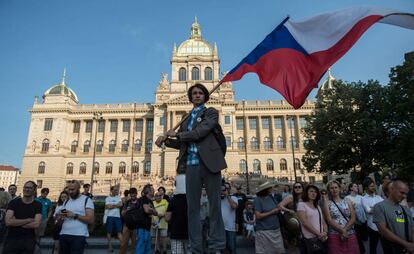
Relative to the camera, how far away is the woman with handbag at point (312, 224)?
4.91 metres

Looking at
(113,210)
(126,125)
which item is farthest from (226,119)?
(113,210)

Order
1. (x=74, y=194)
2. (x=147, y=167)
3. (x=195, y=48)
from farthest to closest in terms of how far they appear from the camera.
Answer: (x=195, y=48) < (x=147, y=167) < (x=74, y=194)

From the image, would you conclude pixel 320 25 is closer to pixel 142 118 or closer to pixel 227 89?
pixel 227 89

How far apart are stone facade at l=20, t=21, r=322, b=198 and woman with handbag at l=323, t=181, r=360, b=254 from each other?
43.6 meters

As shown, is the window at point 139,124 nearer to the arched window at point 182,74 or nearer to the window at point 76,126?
the arched window at point 182,74

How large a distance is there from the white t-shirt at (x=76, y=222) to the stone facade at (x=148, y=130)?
43.6 metres

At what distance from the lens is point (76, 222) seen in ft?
17.3

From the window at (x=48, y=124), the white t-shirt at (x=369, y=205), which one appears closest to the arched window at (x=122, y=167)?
the window at (x=48, y=124)

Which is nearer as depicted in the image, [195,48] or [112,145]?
[112,145]

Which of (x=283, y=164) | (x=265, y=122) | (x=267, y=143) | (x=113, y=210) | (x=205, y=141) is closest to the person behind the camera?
(x=205, y=141)

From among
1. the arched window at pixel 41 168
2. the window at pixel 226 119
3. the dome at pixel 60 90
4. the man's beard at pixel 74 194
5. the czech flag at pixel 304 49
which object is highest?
the dome at pixel 60 90

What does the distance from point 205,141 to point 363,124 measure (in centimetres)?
2476

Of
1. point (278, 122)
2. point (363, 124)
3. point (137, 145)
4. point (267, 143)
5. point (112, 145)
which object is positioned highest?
point (278, 122)

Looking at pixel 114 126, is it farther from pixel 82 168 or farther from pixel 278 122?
pixel 278 122
